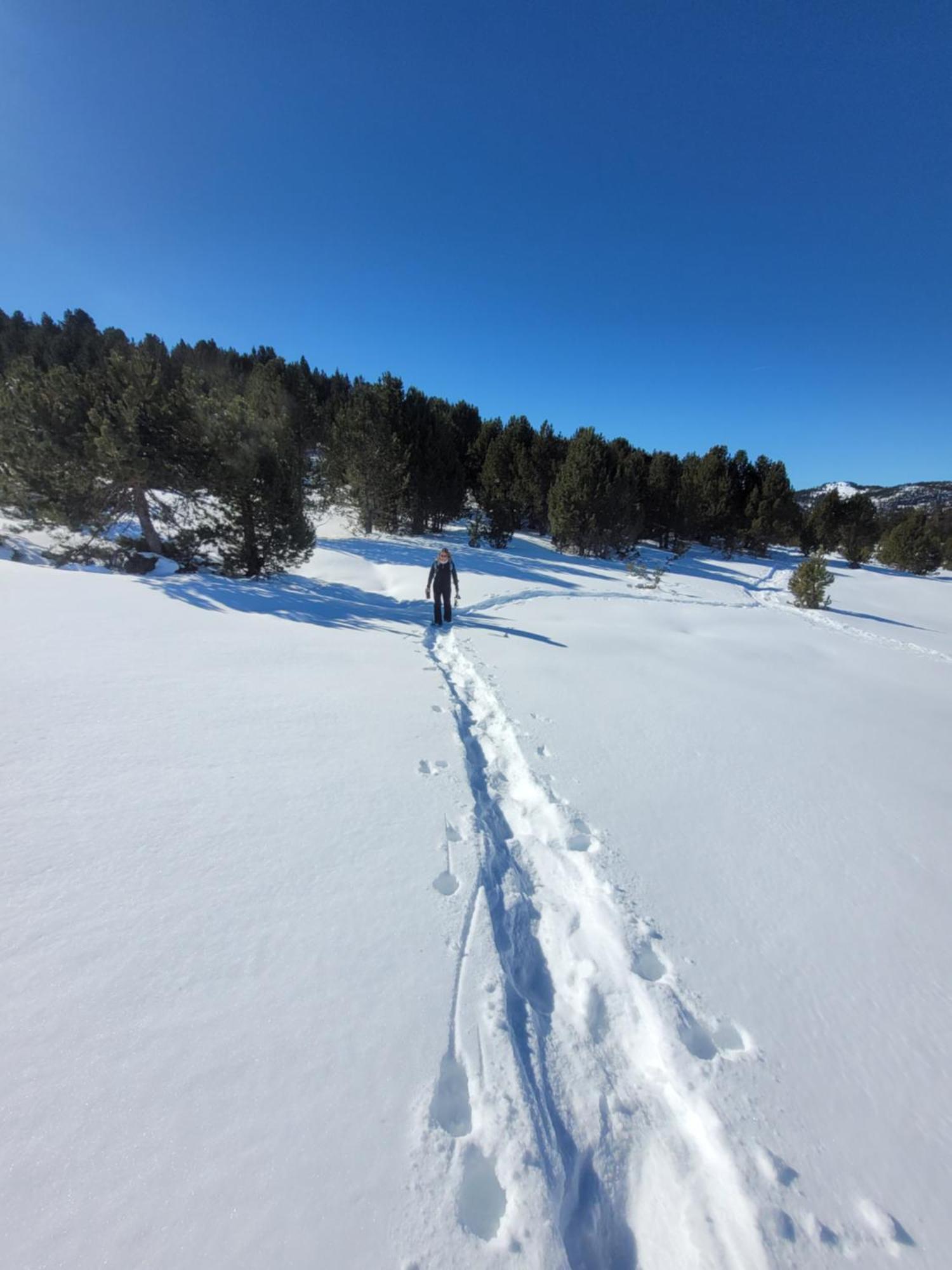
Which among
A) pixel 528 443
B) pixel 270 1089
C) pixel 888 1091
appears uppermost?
pixel 528 443

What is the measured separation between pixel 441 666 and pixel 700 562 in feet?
97.4

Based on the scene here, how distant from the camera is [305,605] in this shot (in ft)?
A: 33.2

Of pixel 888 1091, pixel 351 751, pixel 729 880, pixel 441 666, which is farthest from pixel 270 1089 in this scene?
pixel 441 666

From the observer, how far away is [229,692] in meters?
4.48

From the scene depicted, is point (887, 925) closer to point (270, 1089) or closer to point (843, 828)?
point (843, 828)

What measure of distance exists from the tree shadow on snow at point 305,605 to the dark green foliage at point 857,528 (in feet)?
135

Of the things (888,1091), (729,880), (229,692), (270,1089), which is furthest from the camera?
(229,692)

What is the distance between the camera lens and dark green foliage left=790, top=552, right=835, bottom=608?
16734 millimetres

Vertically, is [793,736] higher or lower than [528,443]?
lower

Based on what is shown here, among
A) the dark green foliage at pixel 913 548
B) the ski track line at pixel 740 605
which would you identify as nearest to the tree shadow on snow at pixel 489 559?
the ski track line at pixel 740 605

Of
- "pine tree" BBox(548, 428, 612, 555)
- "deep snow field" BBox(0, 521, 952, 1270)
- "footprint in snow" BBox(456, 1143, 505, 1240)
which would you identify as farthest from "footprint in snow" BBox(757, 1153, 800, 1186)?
"pine tree" BBox(548, 428, 612, 555)

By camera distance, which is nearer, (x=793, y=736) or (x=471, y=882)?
(x=471, y=882)

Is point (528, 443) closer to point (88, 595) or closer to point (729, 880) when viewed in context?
point (88, 595)

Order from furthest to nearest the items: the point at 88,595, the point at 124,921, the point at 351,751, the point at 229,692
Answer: the point at 88,595
the point at 229,692
the point at 351,751
the point at 124,921
